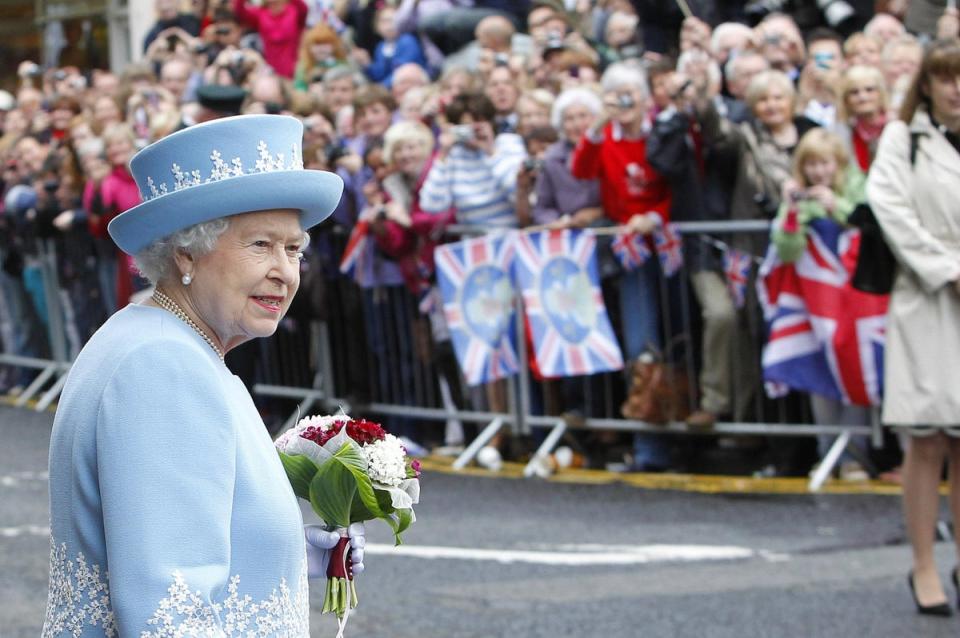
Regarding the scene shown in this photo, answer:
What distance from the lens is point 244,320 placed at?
312 centimetres

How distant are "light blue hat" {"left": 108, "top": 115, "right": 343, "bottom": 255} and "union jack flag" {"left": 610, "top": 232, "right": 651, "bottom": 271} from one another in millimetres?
7496

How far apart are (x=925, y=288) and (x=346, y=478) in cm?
438

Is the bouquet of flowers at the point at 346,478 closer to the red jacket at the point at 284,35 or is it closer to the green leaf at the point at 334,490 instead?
the green leaf at the point at 334,490

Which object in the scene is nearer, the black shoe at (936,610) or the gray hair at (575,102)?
the black shoe at (936,610)

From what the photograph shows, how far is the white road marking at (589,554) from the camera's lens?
26.7 ft

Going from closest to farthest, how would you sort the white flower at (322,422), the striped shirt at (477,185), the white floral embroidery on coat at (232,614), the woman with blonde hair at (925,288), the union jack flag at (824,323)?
the white floral embroidery on coat at (232,614) < the white flower at (322,422) < the woman with blonde hair at (925,288) < the union jack flag at (824,323) < the striped shirt at (477,185)

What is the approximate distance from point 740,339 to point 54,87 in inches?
431

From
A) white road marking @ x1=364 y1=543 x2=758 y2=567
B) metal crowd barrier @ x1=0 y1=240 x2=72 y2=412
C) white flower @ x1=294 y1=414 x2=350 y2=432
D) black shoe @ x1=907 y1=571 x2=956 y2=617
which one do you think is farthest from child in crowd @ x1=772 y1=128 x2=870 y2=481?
metal crowd barrier @ x1=0 y1=240 x2=72 y2=412

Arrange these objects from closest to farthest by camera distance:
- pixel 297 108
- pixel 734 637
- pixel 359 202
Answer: pixel 734 637 → pixel 359 202 → pixel 297 108

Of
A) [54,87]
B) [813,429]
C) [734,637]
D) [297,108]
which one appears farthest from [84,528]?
[54,87]

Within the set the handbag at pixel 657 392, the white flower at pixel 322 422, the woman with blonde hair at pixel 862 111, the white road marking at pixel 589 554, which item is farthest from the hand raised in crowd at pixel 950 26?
the white flower at pixel 322 422

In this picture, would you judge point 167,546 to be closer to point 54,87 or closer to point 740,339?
point 740,339

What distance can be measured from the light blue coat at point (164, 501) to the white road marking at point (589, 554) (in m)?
5.12

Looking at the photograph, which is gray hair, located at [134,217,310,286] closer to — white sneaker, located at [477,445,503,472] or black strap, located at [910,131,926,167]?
black strap, located at [910,131,926,167]
